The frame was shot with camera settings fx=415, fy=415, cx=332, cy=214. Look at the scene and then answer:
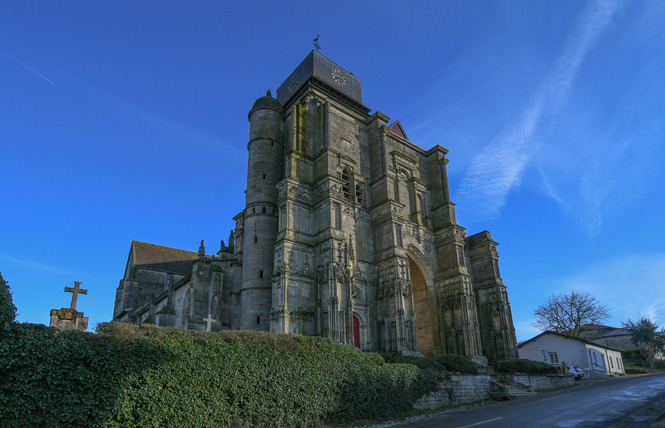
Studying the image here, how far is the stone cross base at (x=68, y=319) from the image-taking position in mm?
16312

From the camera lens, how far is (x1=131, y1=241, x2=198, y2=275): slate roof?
40812 millimetres

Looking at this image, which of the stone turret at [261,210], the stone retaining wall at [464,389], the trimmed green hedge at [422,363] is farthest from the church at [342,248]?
the stone retaining wall at [464,389]

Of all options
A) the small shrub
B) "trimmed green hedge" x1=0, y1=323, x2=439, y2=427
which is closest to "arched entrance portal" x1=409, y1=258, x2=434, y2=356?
the small shrub

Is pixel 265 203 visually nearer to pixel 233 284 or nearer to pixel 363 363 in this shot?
pixel 233 284

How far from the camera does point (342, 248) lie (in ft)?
75.4

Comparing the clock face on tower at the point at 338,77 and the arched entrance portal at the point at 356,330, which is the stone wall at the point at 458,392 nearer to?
the arched entrance portal at the point at 356,330

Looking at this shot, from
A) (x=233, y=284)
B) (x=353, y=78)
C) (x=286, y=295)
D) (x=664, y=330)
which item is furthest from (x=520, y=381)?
(x=664, y=330)

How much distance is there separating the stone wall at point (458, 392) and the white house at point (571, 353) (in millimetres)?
19509

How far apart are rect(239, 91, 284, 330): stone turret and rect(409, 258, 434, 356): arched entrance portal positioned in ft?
34.8

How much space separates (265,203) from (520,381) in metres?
17.5

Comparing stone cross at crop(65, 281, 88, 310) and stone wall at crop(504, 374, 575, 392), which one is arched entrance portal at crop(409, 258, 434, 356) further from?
stone cross at crop(65, 281, 88, 310)

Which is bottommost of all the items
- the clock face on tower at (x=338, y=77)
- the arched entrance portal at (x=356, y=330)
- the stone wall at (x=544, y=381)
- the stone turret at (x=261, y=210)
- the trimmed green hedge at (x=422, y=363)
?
the stone wall at (x=544, y=381)

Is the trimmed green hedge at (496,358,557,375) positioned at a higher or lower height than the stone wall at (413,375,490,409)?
higher

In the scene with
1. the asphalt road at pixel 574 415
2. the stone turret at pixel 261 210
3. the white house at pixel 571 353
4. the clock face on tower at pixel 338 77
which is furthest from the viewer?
the white house at pixel 571 353
